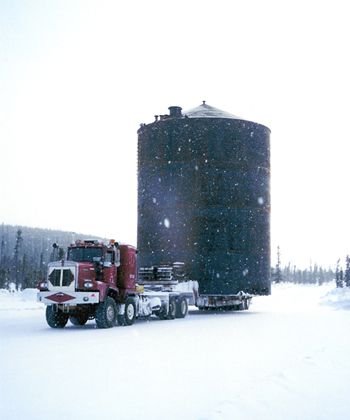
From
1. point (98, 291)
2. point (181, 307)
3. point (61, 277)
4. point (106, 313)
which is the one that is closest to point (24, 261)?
point (181, 307)

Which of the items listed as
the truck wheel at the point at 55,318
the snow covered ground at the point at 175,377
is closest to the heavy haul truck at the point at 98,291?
the truck wheel at the point at 55,318

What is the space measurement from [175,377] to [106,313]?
370 inches

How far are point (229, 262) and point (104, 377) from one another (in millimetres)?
16375

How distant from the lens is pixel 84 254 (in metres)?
18.4

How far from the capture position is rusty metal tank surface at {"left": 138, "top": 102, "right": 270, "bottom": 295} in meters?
24.6

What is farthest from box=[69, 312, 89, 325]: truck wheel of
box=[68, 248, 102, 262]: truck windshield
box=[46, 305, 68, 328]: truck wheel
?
box=[68, 248, 102, 262]: truck windshield

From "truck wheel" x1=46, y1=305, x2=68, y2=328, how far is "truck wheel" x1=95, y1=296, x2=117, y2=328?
1.26m

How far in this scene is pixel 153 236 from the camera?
84.1ft

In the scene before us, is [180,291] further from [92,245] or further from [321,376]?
[321,376]

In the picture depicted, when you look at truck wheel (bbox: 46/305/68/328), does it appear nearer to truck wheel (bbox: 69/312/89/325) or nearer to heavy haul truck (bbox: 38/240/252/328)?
heavy haul truck (bbox: 38/240/252/328)

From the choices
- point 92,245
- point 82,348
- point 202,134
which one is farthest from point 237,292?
point 82,348

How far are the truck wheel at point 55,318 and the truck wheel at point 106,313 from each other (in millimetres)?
1262

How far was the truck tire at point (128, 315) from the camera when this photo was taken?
62.0 ft

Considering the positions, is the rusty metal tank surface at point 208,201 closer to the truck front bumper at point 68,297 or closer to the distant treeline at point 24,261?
the distant treeline at point 24,261
